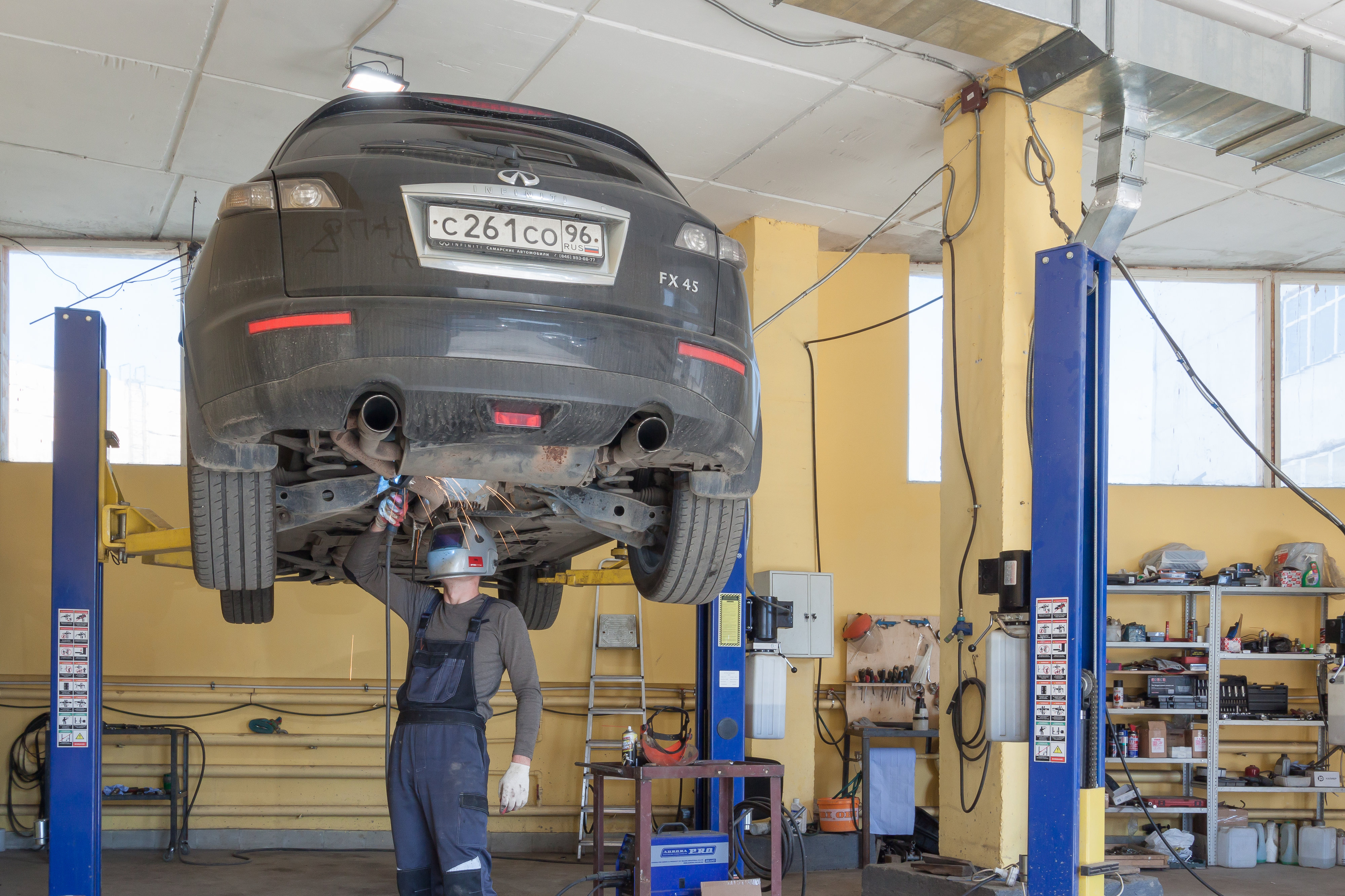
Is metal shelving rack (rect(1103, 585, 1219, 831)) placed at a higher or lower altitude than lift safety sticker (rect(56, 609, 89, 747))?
lower

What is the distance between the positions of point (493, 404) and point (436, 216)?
404 millimetres

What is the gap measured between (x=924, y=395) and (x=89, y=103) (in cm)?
527

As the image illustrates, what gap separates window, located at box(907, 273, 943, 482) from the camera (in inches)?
296

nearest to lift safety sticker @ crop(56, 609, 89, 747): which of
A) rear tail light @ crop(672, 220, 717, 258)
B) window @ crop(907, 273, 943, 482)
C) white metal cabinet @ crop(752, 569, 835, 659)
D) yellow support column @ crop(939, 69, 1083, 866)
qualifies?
rear tail light @ crop(672, 220, 717, 258)

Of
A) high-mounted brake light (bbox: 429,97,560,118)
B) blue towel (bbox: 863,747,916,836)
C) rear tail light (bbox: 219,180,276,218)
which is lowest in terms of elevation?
blue towel (bbox: 863,747,916,836)

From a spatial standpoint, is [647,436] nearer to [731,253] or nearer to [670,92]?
[731,253]

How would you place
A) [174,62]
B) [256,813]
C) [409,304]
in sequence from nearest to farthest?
[409,304] → [174,62] → [256,813]

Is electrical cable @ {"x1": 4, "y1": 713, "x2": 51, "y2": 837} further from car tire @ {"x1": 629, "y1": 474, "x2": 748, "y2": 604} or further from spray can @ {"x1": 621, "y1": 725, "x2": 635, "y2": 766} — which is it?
car tire @ {"x1": 629, "y1": 474, "x2": 748, "y2": 604}

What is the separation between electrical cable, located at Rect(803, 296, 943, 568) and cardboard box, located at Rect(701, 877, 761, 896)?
269cm

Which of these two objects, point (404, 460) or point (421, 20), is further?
point (421, 20)

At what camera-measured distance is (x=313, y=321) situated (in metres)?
2.20

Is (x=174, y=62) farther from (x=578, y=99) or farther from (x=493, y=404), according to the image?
(x=493, y=404)

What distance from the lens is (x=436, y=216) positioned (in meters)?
2.26

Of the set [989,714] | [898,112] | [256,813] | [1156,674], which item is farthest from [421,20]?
[1156,674]
